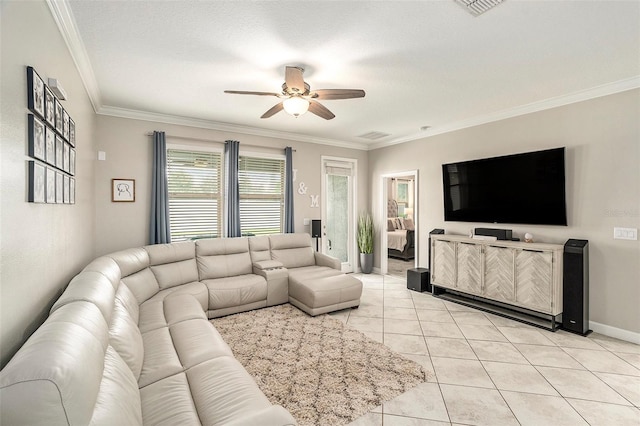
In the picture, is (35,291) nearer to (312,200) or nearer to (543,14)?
(543,14)

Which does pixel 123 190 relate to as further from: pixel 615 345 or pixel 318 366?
pixel 615 345

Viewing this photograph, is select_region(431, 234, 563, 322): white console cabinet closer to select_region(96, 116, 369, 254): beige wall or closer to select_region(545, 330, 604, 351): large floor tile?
select_region(545, 330, 604, 351): large floor tile

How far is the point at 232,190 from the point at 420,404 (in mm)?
3815

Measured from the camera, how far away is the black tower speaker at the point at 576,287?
332cm

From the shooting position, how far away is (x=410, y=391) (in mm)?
2330

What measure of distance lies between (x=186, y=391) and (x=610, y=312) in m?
4.34

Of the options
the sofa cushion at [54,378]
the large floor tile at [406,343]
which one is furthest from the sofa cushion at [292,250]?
the sofa cushion at [54,378]

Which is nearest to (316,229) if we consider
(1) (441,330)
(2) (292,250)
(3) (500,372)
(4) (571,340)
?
(2) (292,250)

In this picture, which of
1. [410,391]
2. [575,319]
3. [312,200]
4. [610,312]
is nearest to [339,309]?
[410,391]

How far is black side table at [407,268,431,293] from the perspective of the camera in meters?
5.05

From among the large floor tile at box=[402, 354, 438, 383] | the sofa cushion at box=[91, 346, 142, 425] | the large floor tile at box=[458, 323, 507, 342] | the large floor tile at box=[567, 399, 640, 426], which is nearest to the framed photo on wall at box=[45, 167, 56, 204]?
the sofa cushion at box=[91, 346, 142, 425]

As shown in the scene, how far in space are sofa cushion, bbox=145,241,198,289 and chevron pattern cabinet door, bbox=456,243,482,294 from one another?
3.82 m

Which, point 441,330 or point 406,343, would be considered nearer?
point 406,343

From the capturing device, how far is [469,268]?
14.1 feet
